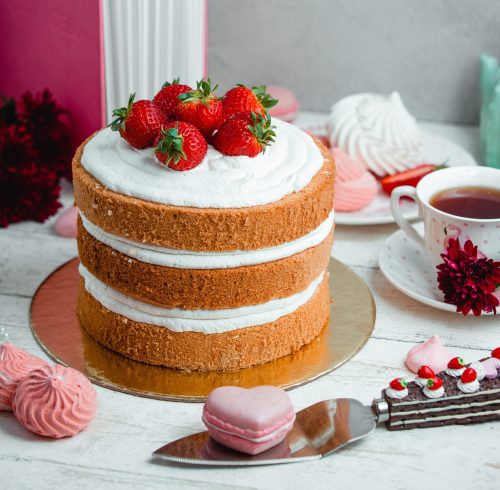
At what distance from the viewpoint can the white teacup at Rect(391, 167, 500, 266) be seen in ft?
5.55

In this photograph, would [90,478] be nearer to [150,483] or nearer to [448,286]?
[150,483]

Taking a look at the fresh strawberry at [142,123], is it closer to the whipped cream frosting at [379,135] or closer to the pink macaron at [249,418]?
the pink macaron at [249,418]

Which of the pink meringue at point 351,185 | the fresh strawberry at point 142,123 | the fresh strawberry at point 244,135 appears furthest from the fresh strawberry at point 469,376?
the pink meringue at point 351,185

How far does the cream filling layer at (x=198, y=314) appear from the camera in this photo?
1529mm

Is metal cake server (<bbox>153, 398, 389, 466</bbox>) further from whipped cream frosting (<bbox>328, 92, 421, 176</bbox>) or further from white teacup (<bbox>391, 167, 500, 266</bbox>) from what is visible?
whipped cream frosting (<bbox>328, 92, 421, 176</bbox>)

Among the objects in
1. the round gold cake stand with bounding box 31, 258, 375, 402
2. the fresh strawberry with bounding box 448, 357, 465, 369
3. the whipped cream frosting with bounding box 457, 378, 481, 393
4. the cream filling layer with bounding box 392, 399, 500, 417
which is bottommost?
the round gold cake stand with bounding box 31, 258, 375, 402

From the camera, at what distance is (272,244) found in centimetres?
149

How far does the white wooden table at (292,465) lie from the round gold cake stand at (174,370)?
22 mm

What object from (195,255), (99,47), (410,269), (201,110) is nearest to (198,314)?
(195,255)

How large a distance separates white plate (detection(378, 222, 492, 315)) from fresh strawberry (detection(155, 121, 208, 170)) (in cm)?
56

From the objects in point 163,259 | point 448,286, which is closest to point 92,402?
point 163,259

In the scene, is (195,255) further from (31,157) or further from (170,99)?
(31,157)

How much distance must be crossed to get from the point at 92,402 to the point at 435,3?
173cm

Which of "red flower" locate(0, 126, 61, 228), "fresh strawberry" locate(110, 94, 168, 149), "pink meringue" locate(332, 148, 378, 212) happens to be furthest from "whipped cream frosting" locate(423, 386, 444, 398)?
"red flower" locate(0, 126, 61, 228)
